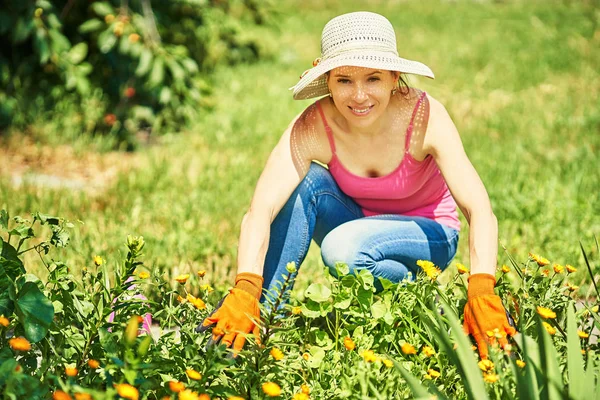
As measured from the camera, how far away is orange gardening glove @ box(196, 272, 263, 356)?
6.16 ft

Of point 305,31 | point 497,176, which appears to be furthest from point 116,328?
point 305,31

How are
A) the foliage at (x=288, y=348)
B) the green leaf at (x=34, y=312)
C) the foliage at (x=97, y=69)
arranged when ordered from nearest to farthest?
the foliage at (x=288, y=348) < the green leaf at (x=34, y=312) < the foliage at (x=97, y=69)

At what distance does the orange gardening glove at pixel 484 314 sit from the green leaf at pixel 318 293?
1.24ft

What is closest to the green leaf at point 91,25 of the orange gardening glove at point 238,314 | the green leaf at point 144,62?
the green leaf at point 144,62

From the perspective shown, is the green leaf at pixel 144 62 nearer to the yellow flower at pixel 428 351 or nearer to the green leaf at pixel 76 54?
the green leaf at pixel 76 54

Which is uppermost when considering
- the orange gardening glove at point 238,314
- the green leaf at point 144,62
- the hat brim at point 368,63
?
the hat brim at point 368,63

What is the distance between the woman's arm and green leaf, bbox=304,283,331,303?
0.41 metres

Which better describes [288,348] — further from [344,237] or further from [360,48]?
[360,48]

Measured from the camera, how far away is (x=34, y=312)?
1.61 m

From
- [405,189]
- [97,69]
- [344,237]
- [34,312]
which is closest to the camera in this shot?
[34,312]

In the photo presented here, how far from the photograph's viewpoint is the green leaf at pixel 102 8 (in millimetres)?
4156

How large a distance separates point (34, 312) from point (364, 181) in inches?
45.4

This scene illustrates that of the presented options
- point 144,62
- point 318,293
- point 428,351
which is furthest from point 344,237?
point 144,62

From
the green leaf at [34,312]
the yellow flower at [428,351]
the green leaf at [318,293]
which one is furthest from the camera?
the green leaf at [318,293]
